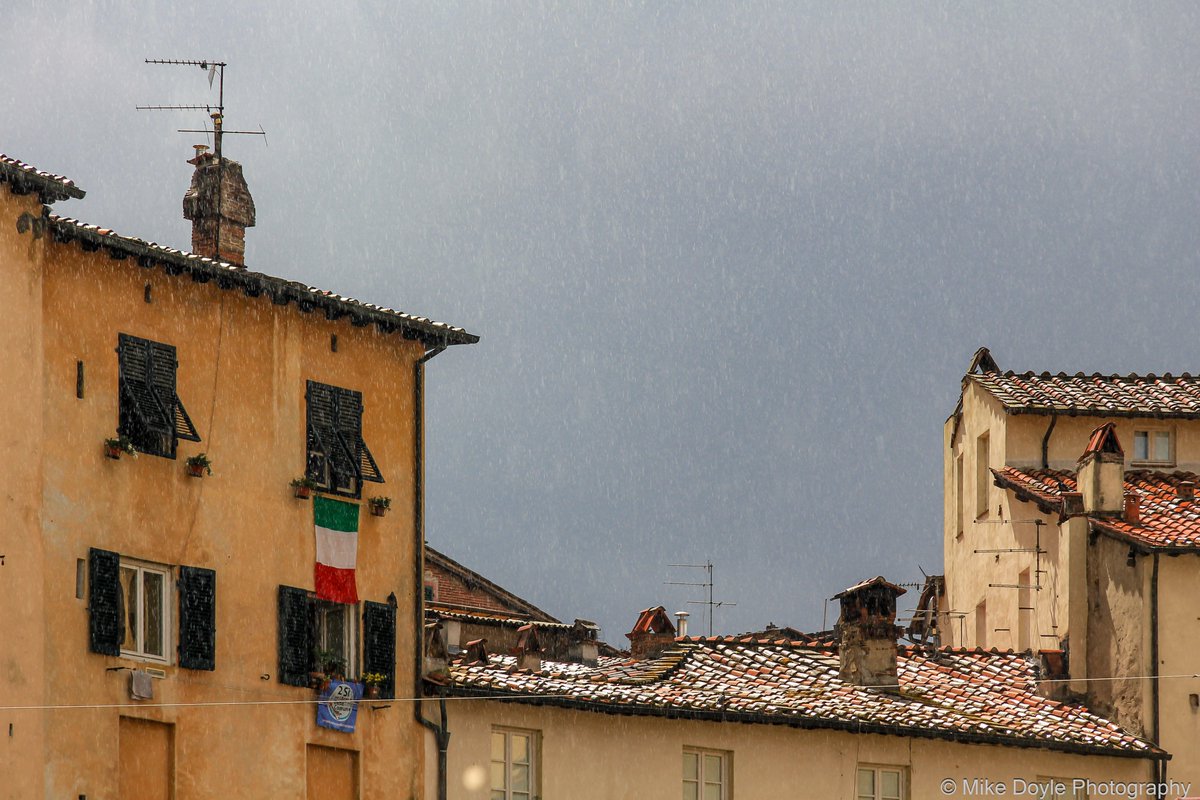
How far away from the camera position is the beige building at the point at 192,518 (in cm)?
3222

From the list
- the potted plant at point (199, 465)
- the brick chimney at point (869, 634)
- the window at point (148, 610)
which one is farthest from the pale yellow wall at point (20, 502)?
the brick chimney at point (869, 634)

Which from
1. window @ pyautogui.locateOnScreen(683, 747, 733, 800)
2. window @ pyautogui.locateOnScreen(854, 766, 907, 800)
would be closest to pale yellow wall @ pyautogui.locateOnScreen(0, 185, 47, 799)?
window @ pyautogui.locateOnScreen(683, 747, 733, 800)

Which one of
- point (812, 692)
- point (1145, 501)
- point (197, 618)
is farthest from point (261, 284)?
point (1145, 501)

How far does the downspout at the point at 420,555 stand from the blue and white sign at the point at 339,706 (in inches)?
40.9

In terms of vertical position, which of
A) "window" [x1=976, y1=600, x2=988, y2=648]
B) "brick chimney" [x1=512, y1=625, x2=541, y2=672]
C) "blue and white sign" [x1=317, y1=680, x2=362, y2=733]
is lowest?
"blue and white sign" [x1=317, y1=680, x2=362, y2=733]

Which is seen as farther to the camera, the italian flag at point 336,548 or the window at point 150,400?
the italian flag at point 336,548

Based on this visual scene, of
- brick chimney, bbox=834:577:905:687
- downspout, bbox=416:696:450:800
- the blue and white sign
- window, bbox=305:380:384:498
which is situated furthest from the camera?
brick chimney, bbox=834:577:905:687

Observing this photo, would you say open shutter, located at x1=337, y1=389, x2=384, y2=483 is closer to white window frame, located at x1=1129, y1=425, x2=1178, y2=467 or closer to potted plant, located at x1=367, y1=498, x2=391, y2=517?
potted plant, located at x1=367, y1=498, x2=391, y2=517

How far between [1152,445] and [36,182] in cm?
2249

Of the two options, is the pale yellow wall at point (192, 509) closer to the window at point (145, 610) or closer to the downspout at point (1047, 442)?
the window at point (145, 610)

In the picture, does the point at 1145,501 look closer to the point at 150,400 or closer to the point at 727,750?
the point at 727,750

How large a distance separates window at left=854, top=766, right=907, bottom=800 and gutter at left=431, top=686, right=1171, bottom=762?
2.01 ft

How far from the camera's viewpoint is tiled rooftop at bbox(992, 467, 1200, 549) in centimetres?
4175

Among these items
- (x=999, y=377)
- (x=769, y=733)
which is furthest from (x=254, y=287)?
(x=999, y=377)
